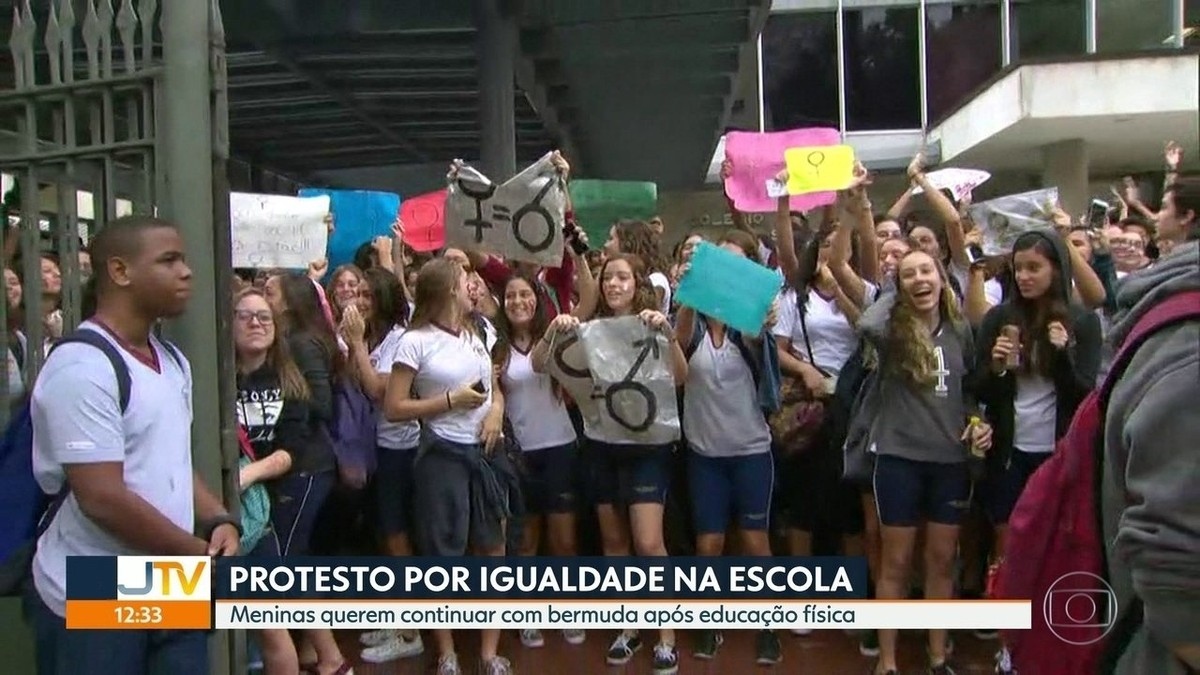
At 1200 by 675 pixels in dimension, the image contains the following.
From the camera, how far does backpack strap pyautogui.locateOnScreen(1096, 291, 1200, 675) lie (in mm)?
1940

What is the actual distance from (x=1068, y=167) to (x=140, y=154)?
557 inches

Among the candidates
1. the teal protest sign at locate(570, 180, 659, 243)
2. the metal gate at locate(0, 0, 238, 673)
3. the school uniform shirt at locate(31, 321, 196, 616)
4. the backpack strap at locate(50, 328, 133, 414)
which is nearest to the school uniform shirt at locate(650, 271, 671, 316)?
the teal protest sign at locate(570, 180, 659, 243)

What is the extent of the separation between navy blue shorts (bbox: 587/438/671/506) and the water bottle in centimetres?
136

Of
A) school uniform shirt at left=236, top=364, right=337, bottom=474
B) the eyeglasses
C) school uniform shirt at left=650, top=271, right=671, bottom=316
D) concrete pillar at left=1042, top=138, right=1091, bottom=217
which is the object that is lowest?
school uniform shirt at left=236, top=364, right=337, bottom=474

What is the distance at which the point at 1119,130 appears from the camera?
47.1ft

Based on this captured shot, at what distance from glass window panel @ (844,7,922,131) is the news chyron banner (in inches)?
650

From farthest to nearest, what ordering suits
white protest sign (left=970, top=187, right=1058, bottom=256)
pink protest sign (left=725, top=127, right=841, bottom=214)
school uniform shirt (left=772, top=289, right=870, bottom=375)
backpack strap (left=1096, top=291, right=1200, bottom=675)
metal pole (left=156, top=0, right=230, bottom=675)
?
pink protest sign (left=725, top=127, right=841, bottom=214), white protest sign (left=970, top=187, right=1058, bottom=256), school uniform shirt (left=772, top=289, right=870, bottom=375), metal pole (left=156, top=0, right=230, bottom=675), backpack strap (left=1096, top=291, right=1200, bottom=675)

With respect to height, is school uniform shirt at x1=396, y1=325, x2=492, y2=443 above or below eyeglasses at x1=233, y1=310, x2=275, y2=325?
below

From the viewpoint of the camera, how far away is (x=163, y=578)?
3.13 m

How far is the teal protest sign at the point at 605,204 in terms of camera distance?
21.5ft

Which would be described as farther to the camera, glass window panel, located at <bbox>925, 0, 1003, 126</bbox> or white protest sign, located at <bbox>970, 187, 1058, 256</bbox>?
glass window panel, located at <bbox>925, 0, 1003, 126</bbox>

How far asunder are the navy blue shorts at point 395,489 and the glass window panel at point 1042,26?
1656cm

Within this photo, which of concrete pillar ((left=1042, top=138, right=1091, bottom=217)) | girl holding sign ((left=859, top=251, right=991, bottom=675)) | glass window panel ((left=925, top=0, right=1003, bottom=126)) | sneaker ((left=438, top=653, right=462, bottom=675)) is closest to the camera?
girl holding sign ((left=859, top=251, right=991, bottom=675))

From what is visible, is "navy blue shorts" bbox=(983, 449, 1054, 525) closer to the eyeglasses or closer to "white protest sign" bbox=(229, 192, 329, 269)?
→ the eyeglasses
